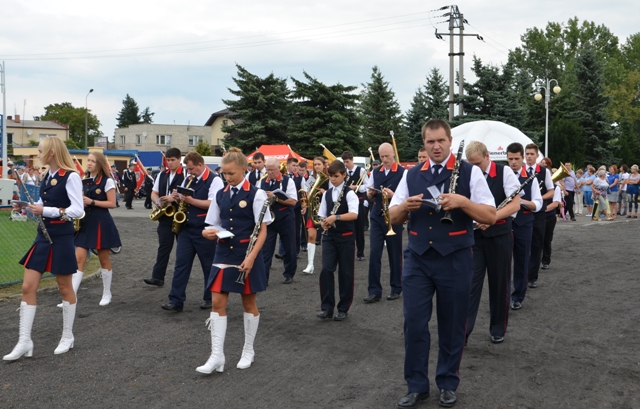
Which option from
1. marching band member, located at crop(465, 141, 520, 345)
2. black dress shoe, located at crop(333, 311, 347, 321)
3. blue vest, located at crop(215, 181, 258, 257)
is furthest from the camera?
black dress shoe, located at crop(333, 311, 347, 321)

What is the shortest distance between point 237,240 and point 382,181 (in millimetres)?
3734

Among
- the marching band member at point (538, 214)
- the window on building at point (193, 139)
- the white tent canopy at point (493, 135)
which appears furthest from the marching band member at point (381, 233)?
the window on building at point (193, 139)

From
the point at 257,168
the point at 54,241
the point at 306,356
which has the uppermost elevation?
the point at 257,168

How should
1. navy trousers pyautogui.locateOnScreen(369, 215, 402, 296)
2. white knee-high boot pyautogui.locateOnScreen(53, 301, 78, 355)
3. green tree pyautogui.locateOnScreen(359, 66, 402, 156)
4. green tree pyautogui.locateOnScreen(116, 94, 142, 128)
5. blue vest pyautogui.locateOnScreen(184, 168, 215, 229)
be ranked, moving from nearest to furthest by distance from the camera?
white knee-high boot pyautogui.locateOnScreen(53, 301, 78, 355), blue vest pyautogui.locateOnScreen(184, 168, 215, 229), navy trousers pyautogui.locateOnScreen(369, 215, 402, 296), green tree pyautogui.locateOnScreen(359, 66, 402, 156), green tree pyautogui.locateOnScreen(116, 94, 142, 128)

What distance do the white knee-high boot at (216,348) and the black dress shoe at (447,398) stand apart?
1.99m

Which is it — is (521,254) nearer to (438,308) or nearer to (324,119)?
(438,308)

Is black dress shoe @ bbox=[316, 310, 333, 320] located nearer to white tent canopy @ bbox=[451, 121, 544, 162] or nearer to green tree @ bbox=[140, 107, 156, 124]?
white tent canopy @ bbox=[451, 121, 544, 162]

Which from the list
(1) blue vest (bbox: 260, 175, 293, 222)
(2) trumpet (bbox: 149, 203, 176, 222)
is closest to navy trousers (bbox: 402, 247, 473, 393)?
(2) trumpet (bbox: 149, 203, 176, 222)

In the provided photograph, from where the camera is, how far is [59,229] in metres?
6.10

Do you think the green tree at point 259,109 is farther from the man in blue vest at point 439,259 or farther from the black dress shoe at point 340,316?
the man in blue vest at point 439,259

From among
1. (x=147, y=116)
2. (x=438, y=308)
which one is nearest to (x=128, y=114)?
(x=147, y=116)

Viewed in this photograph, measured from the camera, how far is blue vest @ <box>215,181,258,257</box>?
5668mm

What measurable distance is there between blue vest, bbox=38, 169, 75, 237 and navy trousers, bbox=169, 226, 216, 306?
203 cm

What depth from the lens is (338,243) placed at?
7.72m
